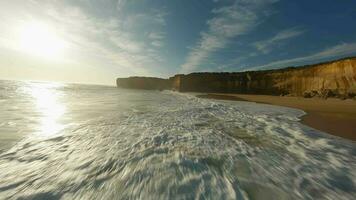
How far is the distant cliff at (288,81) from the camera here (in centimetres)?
2397

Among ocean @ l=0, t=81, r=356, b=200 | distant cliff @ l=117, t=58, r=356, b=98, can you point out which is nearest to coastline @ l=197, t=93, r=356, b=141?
ocean @ l=0, t=81, r=356, b=200

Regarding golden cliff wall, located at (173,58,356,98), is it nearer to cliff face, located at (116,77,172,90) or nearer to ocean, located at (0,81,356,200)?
ocean, located at (0,81,356,200)

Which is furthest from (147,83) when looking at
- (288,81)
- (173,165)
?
(173,165)

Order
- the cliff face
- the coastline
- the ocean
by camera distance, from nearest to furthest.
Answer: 1. the ocean
2. the coastline
3. the cliff face

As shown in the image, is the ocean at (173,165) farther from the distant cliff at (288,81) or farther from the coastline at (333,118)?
the distant cliff at (288,81)

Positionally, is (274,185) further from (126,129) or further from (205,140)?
(126,129)

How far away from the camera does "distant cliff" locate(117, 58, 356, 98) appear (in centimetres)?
2397

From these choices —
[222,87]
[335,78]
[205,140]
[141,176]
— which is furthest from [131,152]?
[222,87]

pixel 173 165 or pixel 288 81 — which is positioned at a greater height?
pixel 288 81

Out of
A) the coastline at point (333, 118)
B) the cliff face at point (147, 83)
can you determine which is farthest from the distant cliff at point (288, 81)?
the cliff face at point (147, 83)

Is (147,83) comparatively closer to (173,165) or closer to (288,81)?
(288,81)

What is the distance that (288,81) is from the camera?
35000mm

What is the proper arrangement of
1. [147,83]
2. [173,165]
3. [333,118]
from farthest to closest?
Result: [147,83]
[333,118]
[173,165]

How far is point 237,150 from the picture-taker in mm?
4672
